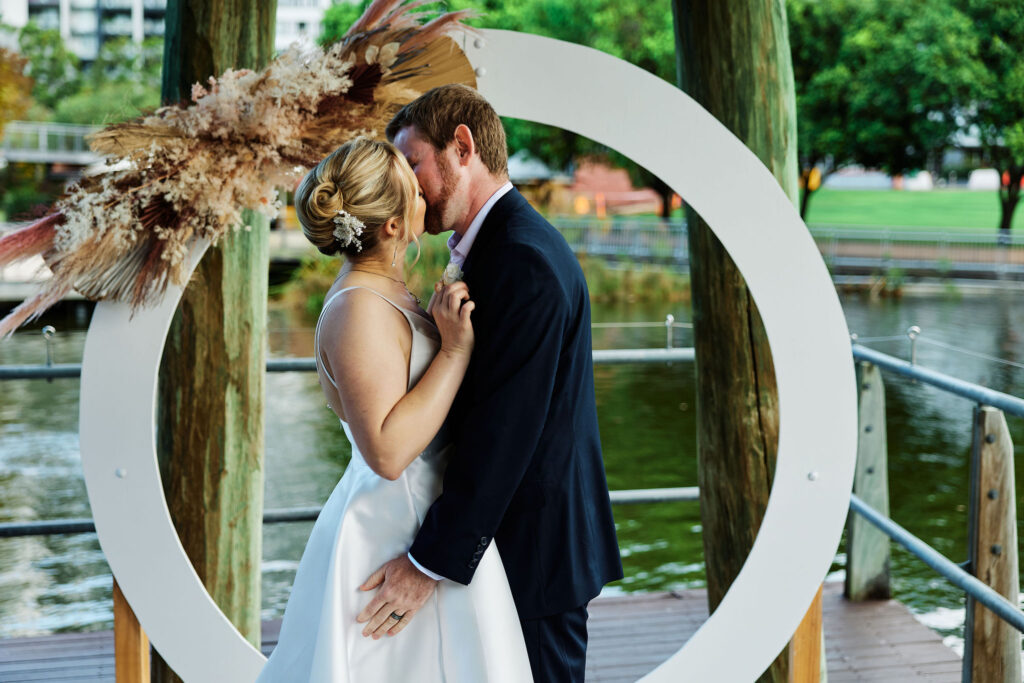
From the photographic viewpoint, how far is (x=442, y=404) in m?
1.89

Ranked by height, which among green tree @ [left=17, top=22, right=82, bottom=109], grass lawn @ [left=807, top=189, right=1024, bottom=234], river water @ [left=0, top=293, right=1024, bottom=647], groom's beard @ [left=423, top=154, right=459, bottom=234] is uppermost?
green tree @ [left=17, top=22, right=82, bottom=109]

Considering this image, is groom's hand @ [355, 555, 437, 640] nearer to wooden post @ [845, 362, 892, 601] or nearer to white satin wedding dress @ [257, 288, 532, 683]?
white satin wedding dress @ [257, 288, 532, 683]

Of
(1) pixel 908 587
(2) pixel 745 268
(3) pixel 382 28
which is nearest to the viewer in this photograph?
(3) pixel 382 28

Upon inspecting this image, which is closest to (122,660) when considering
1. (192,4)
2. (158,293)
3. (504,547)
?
(158,293)

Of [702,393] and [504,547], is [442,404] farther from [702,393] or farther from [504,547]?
[702,393]

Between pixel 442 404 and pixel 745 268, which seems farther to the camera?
pixel 745 268

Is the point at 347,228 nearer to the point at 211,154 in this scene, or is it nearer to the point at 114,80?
the point at 211,154

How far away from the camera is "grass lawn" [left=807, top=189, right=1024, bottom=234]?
1329 inches

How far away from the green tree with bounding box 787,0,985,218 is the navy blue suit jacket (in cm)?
1879

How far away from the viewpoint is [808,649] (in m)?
2.88

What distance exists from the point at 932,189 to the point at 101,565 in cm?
4180

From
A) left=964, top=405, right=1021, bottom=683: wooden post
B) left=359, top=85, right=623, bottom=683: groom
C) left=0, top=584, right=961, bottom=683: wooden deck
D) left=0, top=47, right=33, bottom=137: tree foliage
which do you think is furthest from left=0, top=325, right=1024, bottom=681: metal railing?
left=0, top=47, right=33, bottom=137: tree foliage

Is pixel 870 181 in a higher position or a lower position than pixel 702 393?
higher

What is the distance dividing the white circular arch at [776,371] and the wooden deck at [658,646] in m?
0.89
